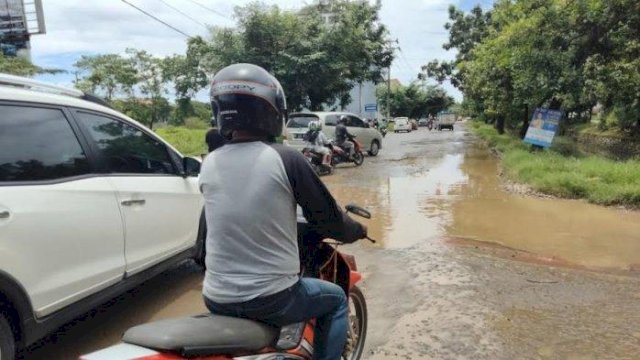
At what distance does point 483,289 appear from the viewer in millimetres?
4969

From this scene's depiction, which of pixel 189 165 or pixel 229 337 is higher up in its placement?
pixel 189 165

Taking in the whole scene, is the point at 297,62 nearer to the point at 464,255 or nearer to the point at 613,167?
the point at 613,167

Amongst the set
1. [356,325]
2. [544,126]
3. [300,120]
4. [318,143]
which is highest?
[300,120]

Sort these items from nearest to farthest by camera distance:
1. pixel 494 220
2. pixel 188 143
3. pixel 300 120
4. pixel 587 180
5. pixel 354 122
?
pixel 494 220, pixel 587 180, pixel 300 120, pixel 354 122, pixel 188 143

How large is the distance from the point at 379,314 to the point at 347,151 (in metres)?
12.0

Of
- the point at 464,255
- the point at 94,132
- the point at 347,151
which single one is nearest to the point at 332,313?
the point at 94,132

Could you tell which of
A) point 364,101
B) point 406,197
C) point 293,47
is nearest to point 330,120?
point 293,47

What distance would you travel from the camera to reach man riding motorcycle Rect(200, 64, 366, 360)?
2160 mm

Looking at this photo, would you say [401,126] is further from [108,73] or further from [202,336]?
[202,336]

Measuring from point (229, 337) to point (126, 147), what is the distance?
2604mm

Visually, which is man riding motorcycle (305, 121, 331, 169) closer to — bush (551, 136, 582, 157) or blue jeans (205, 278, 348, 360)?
bush (551, 136, 582, 157)

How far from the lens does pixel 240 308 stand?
2217 millimetres

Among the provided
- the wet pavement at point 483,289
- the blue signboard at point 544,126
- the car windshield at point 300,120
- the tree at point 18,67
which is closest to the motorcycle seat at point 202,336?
the wet pavement at point 483,289

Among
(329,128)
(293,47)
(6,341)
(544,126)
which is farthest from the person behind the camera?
(293,47)
